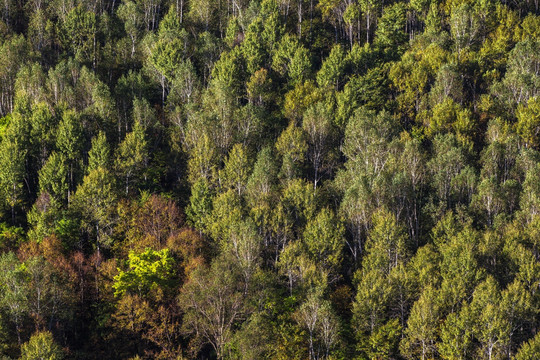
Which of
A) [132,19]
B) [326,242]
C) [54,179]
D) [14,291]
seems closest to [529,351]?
[326,242]

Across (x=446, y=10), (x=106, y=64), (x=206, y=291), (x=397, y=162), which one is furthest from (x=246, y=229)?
(x=446, y=10)

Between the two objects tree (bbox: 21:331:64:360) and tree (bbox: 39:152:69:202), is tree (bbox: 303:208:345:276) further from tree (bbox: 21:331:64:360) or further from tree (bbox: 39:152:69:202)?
tree (bbox: 39:152:69:202)

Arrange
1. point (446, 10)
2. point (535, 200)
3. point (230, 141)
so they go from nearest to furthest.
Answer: point (535, 200), point (230, 141), point (446, 10)

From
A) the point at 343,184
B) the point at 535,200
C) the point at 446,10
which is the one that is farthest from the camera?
the point at 446,10

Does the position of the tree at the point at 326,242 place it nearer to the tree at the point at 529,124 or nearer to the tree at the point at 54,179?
the tree at the point at 54,179

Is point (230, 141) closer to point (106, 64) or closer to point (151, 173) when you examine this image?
point (151, 173)

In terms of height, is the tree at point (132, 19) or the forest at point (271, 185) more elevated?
the tree at point (132, 19)

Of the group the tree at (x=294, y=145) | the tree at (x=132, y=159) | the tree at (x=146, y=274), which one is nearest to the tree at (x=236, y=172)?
the tree at (x=294, y=145)

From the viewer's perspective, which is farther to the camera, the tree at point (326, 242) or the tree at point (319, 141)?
the tree at point (319, 141)
